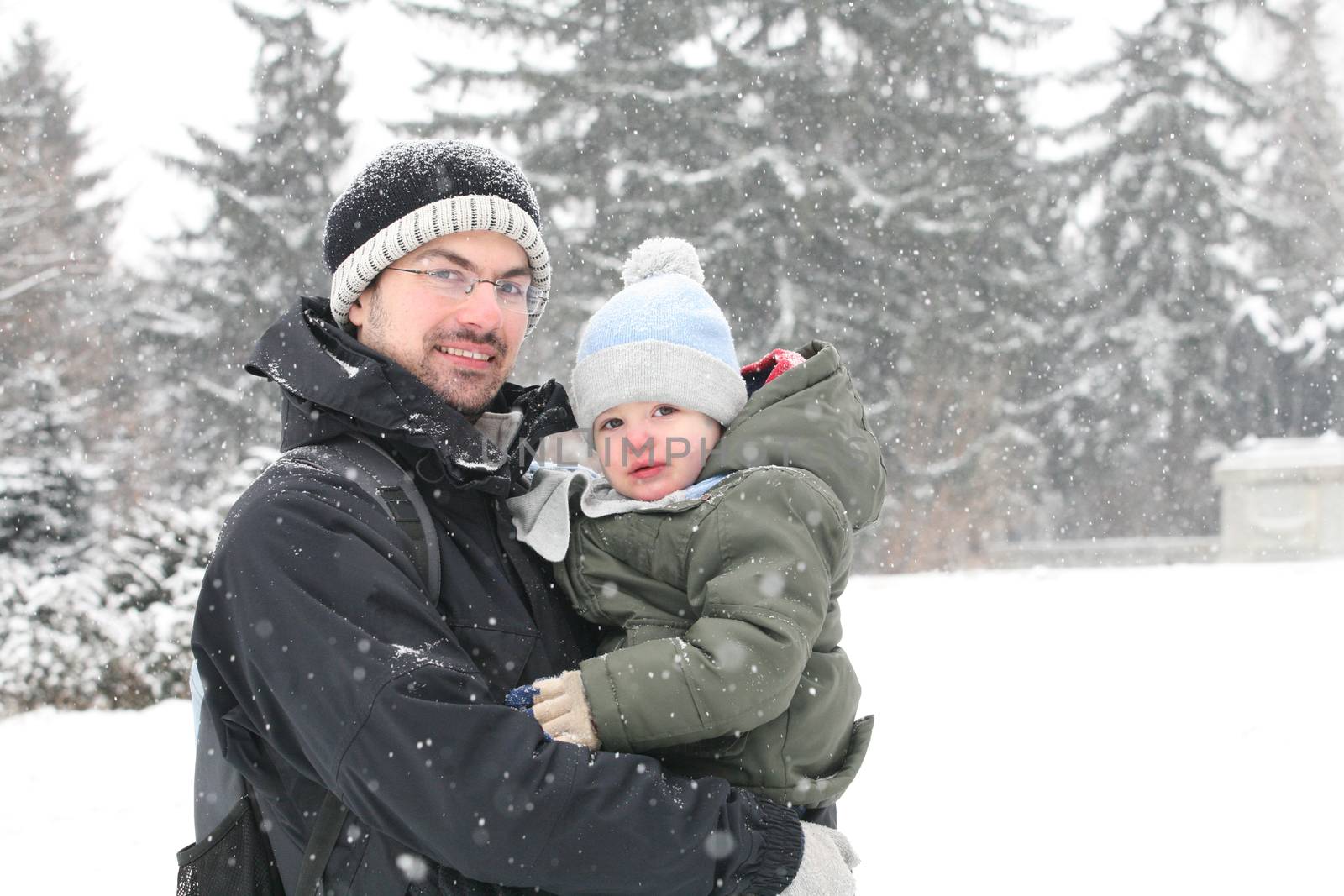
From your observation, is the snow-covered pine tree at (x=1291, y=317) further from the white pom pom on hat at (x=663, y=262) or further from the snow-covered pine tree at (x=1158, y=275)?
the white pom pom on hat at (x=663, y=262)

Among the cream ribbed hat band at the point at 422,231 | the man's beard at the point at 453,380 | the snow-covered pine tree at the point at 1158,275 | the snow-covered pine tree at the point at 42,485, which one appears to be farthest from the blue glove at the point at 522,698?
the snow-covered pine tree at the point at 1158,275

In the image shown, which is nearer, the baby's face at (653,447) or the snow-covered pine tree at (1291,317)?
the baby's face at (653,447)

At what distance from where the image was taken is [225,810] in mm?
2211

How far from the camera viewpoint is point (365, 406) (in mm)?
2133

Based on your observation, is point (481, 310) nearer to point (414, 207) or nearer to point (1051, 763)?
point (414, 207)

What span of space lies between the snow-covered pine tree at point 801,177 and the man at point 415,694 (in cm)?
1903

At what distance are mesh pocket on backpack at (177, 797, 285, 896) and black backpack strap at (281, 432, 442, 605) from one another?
592mm

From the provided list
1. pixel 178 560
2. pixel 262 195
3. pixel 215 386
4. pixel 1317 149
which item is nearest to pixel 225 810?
pixel 178 560

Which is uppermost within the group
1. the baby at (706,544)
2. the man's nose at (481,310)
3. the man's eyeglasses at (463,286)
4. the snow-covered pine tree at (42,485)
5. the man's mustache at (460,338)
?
the snow-covered pine tree at (42,485)

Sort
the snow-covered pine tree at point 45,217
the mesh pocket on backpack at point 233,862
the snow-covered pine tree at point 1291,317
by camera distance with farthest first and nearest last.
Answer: the snow-covered pine tree at point 1291,317
the snow-covered pine tree at point 45,217
the mesh pocket on backpack at point 233,862

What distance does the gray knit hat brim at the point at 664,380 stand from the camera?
2.65 metres

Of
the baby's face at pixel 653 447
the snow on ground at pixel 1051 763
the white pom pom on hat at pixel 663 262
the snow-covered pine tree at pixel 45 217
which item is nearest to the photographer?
the baby's face at pixel 653 447

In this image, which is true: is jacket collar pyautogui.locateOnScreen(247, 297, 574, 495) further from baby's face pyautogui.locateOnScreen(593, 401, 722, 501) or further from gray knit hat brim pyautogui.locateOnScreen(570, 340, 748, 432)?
gray knit hat brim pyautogui.locateOnScreen(570, 340, 748, 432)

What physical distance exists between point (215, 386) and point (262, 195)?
4.51 m
